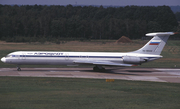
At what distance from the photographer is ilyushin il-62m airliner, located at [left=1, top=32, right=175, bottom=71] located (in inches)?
1371

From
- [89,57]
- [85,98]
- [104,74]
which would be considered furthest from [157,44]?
[85,98]

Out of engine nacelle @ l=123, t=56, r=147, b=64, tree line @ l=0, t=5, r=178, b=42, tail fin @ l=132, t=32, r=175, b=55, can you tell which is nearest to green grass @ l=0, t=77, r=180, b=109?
engine nacelle @ l=123, t=56, r=147, b=64

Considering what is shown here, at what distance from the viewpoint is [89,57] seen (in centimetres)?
3559

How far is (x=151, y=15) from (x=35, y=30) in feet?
200

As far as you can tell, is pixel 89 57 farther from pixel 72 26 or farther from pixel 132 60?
pixel 72 26

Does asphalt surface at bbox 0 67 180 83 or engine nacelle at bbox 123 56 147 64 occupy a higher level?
engine nacelle at bbox 123 56 147 64

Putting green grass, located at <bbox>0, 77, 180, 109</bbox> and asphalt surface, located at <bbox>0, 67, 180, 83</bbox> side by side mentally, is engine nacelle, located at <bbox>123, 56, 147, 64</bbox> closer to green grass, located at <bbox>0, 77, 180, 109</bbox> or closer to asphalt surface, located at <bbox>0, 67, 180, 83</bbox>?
asphalt surface, located at <bbox>0, 67, 180, 83</bbox>

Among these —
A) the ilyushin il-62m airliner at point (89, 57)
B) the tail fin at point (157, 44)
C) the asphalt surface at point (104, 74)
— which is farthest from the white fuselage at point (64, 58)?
the asphalt surface at point (104, 74)

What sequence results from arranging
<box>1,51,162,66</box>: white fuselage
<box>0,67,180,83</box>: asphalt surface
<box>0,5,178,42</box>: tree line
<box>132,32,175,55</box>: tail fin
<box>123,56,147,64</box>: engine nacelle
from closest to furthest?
<box>0,67,180,83</box>: asphalt surface
<box>1,51,162,66</box>: white fuselage
<box>123,56,147,64</box>: engine nacelle
<box>132,32,175,55</box>: tail fin
<box>0,5,178,42</box>: tree line

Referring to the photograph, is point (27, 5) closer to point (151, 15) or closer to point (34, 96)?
point (151, 15)

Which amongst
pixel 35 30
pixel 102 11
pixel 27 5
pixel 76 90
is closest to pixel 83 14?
pixel 102 11

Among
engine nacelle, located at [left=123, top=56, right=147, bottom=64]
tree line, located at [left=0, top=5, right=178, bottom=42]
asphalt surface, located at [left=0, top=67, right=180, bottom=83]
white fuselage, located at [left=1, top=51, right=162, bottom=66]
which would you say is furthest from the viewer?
tree line, located at [left=0, top=5, right=178, bottom=42]

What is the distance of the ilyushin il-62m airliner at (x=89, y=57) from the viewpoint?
114 ft

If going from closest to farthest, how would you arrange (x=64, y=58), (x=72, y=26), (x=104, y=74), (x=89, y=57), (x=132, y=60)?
(x=104, y=74)
(x=64, y=58)
(x=132, y=60)
(x=89, y=57)
(x=72, y=26)
